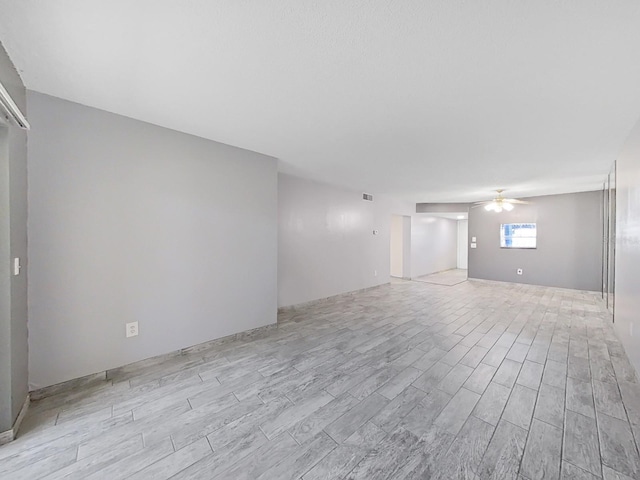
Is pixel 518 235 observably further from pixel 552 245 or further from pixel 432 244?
pixel 432 244

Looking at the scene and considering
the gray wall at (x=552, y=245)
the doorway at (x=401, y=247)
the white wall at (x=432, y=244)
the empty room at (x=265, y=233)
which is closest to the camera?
the empty room at (x=265, y=233)

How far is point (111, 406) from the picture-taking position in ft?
6.47

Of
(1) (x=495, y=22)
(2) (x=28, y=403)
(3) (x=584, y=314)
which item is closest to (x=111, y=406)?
(2) (x=28, y=403)

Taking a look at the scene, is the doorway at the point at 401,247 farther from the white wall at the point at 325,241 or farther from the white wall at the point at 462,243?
the white wall at the point at 462,243

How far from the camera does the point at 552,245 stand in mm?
6434

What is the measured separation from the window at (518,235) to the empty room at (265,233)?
3183 mm

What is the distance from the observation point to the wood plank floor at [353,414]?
57.2 inches

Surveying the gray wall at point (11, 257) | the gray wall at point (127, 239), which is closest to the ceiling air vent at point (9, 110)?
the gray wall at point (11, 257)

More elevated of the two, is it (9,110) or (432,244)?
(9,110)

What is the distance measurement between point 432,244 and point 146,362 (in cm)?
884

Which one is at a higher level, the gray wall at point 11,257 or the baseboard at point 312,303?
the gray wall at point 11,257

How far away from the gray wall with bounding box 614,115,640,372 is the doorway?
4823 mm

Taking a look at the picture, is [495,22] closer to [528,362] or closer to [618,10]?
[618,10]

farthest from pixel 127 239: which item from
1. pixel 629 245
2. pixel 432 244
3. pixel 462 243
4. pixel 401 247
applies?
pixel 462 243
